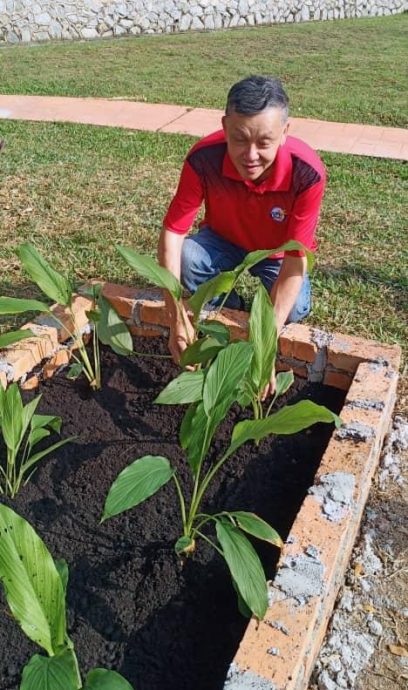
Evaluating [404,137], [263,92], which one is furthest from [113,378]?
[404,137]

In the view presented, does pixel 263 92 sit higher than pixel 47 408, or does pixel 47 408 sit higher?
pixel 263 92

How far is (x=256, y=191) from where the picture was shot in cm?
234

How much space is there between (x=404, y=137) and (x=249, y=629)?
4.63 m

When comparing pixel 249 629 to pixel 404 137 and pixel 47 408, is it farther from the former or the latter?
pixel 404 137

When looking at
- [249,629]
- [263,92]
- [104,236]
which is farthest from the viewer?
[104,236]

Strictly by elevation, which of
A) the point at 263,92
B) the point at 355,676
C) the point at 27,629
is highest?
the point at 263,92

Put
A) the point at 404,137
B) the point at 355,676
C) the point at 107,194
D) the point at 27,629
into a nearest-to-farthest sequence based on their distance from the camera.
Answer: the point at 27,629 < the point at 355,676 < the point at 107,194 < the point at 404,137

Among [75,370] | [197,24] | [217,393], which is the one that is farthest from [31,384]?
[197,24]

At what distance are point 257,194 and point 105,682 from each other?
1.60m

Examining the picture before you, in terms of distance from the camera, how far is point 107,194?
13.4 feet

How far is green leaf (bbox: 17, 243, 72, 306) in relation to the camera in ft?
6.76

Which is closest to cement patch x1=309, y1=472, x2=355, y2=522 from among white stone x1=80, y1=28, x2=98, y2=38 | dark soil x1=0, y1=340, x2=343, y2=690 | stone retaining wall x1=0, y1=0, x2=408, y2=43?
dark soil x1=0, y1=340, x2=343, y2=690

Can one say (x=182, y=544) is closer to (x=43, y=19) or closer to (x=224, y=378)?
(x=224, y=378)

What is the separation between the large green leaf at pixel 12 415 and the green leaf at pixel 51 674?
634mm
